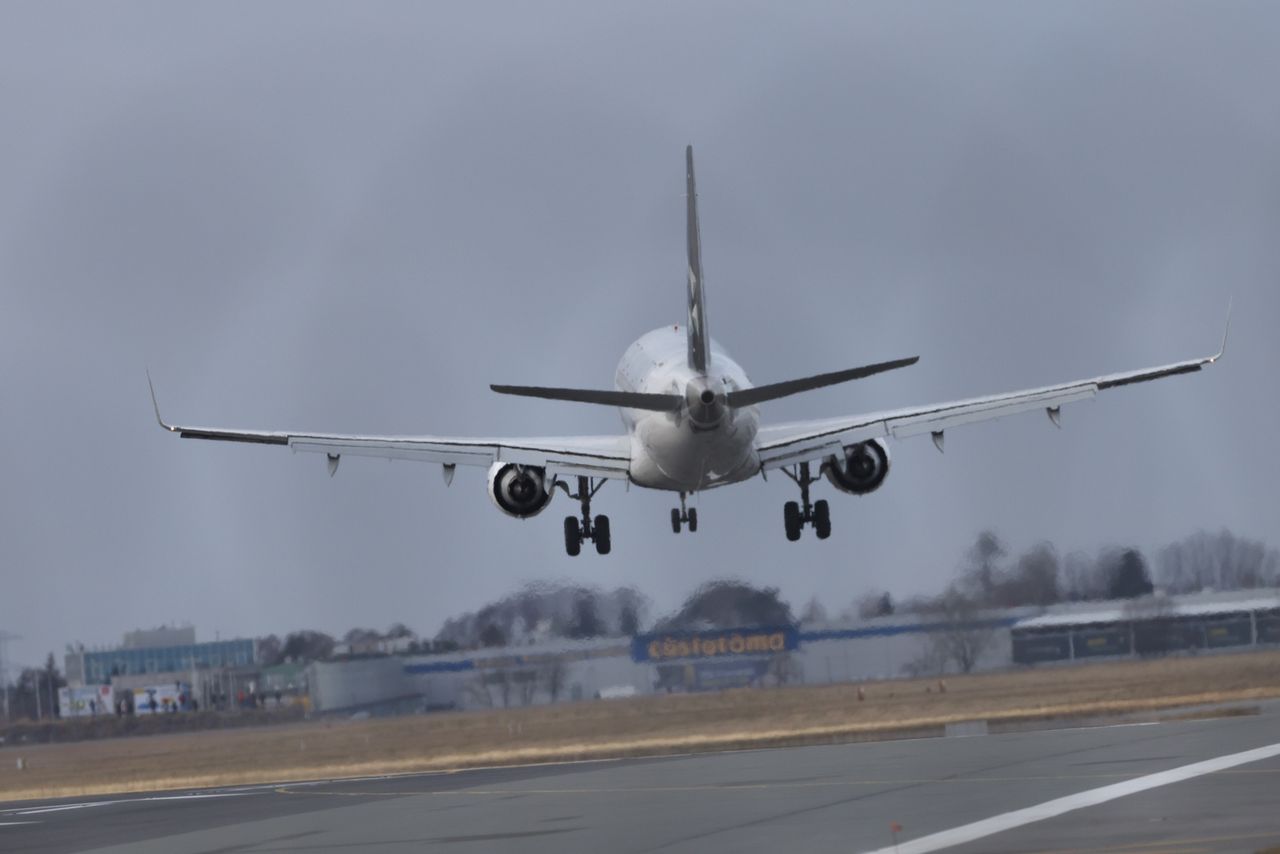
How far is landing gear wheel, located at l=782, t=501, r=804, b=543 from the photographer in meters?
53.6

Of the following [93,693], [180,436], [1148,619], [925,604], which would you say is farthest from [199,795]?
[93,693]

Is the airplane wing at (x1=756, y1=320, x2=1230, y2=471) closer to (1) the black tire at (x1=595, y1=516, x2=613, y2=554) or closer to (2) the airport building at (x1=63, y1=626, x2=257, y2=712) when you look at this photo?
(1) the black tire at (x1=595, y1=516, x2=613, y2=554)

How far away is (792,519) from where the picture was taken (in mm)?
53594

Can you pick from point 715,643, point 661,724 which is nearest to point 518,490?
point 661,724

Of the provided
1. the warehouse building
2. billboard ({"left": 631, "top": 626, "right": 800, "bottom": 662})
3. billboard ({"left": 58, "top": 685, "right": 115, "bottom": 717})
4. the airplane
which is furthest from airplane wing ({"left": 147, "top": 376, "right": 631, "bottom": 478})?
billboard ({"left": 58, "top": 685, "right": 115, "bottom": 717})

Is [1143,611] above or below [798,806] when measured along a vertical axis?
above

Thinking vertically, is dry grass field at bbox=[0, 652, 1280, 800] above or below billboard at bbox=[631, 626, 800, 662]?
below

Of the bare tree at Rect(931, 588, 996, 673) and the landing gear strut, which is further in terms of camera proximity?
the bare tree at Rect(931, 588, 996, 673)

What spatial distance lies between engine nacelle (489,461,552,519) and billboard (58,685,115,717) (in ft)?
162

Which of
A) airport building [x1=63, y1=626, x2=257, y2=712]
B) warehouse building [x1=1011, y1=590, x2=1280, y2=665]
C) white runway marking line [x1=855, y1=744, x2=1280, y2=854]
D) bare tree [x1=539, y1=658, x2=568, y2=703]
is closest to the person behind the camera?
white runway marking line [x1=855, y1=744, x2=1280, y2=854]

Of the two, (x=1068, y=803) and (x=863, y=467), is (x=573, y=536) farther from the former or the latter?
(x=1068, y=803)

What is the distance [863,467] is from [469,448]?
11.3 metres

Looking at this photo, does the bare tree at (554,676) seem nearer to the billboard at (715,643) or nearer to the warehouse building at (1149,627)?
the billboard at (715,643)

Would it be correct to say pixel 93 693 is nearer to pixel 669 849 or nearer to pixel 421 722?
pixel 421 722
